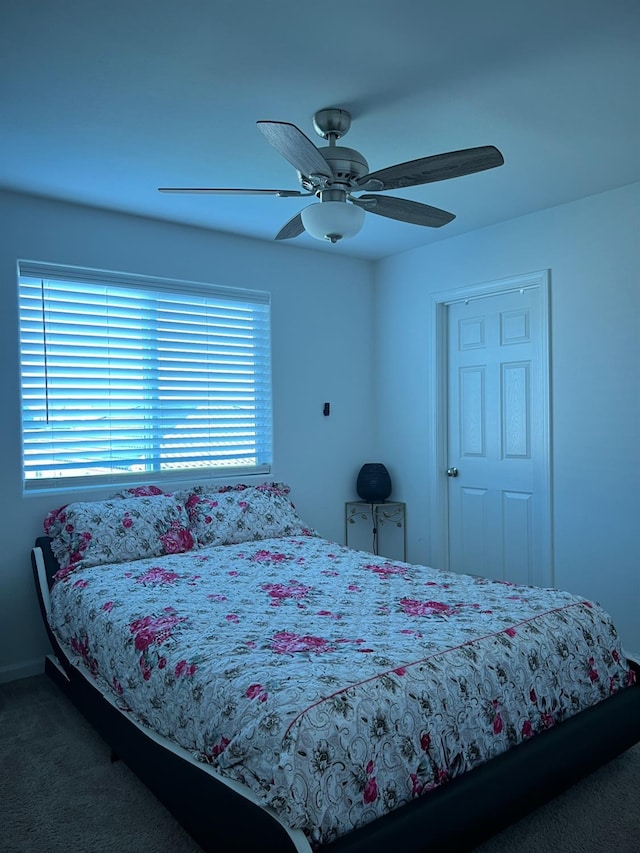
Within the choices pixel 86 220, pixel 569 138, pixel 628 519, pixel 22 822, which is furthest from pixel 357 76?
pixel 22 822

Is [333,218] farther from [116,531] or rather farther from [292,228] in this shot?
[116,531]

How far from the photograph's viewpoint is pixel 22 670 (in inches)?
134

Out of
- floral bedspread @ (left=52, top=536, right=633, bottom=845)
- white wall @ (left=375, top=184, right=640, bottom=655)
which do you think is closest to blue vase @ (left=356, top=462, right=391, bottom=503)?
white wall @ (left=375, top=184, right=640, bottom=655)

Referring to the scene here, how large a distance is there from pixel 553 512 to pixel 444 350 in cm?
138

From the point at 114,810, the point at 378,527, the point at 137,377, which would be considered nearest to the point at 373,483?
the point at 378,527

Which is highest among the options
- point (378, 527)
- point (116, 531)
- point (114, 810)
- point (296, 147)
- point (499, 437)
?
point (296, 147)

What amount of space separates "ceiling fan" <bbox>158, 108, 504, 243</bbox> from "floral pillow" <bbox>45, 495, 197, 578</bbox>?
1754 millimetres

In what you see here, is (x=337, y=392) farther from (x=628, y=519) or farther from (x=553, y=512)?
(x=628, y=519)

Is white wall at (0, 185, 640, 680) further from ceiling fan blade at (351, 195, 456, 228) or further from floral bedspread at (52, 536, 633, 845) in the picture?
ceiling fan blade at (351, 195, 456, 228)

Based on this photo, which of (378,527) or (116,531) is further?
(378,527)

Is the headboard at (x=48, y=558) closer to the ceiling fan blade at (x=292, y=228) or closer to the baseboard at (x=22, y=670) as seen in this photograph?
the baseboard at (x=22, y=670)

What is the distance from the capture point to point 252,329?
14.5 feet

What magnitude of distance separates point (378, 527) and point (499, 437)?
50.7 inches

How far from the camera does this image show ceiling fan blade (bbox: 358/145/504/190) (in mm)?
2166
